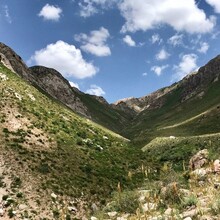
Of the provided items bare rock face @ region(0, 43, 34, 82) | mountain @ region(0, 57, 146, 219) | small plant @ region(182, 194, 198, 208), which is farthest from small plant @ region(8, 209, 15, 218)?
bare rock face @ region(0, 43, 34, 82)

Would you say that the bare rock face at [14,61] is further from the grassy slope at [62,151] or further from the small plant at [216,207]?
the small plant at [216,207]

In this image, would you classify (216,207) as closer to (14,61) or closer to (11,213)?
(11,213)

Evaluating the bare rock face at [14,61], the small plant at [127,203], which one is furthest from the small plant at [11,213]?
the bare rock face at [14,61]

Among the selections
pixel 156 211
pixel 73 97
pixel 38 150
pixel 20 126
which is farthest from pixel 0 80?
pixel 73 97

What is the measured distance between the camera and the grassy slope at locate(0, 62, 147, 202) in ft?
109

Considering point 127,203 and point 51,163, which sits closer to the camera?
point 127,203

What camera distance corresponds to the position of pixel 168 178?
870 inches

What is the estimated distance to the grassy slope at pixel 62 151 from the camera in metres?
33.2

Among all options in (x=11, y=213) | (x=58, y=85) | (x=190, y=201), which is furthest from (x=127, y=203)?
(x=58, y=85)

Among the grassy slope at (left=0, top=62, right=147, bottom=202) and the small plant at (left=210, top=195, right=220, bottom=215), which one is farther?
the grassy slope at (left=0, top=62, right=147, bottom=202)

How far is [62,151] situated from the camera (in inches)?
1571

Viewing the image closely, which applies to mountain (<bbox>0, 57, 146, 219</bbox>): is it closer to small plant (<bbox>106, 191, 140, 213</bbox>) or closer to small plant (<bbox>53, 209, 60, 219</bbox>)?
small plant (<bbox>53, 209, 60, 219</bbox>)

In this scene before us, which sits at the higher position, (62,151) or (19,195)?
(62,151)

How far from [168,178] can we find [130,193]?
2.53 metres
